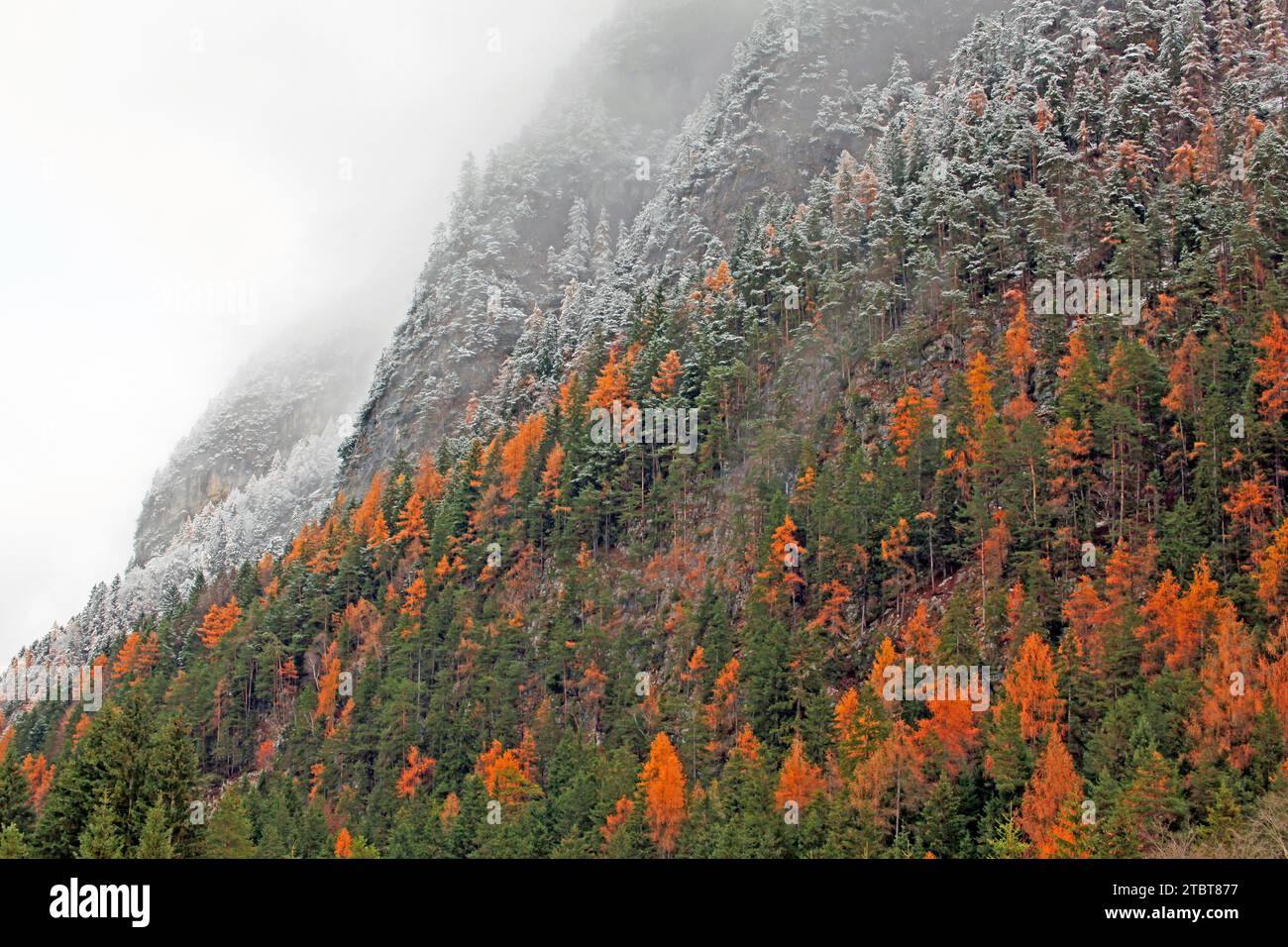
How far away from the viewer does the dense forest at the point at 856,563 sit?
56.1m

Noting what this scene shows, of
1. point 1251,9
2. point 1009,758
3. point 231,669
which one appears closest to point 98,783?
point 1009,758

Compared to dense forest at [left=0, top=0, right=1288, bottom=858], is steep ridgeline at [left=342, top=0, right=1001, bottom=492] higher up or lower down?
higher up

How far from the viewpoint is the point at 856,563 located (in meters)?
82.7

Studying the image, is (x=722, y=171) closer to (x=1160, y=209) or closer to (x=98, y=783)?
Answer: (x=1160, y=209)

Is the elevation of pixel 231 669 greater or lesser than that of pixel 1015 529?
lesser

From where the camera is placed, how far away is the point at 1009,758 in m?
56.5

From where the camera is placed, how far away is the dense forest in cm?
5606

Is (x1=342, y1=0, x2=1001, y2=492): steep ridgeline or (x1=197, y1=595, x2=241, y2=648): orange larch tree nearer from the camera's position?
(x1=197, y1=595, x2=241, y2=648): orange larch tree

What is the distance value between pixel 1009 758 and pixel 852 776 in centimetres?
959
